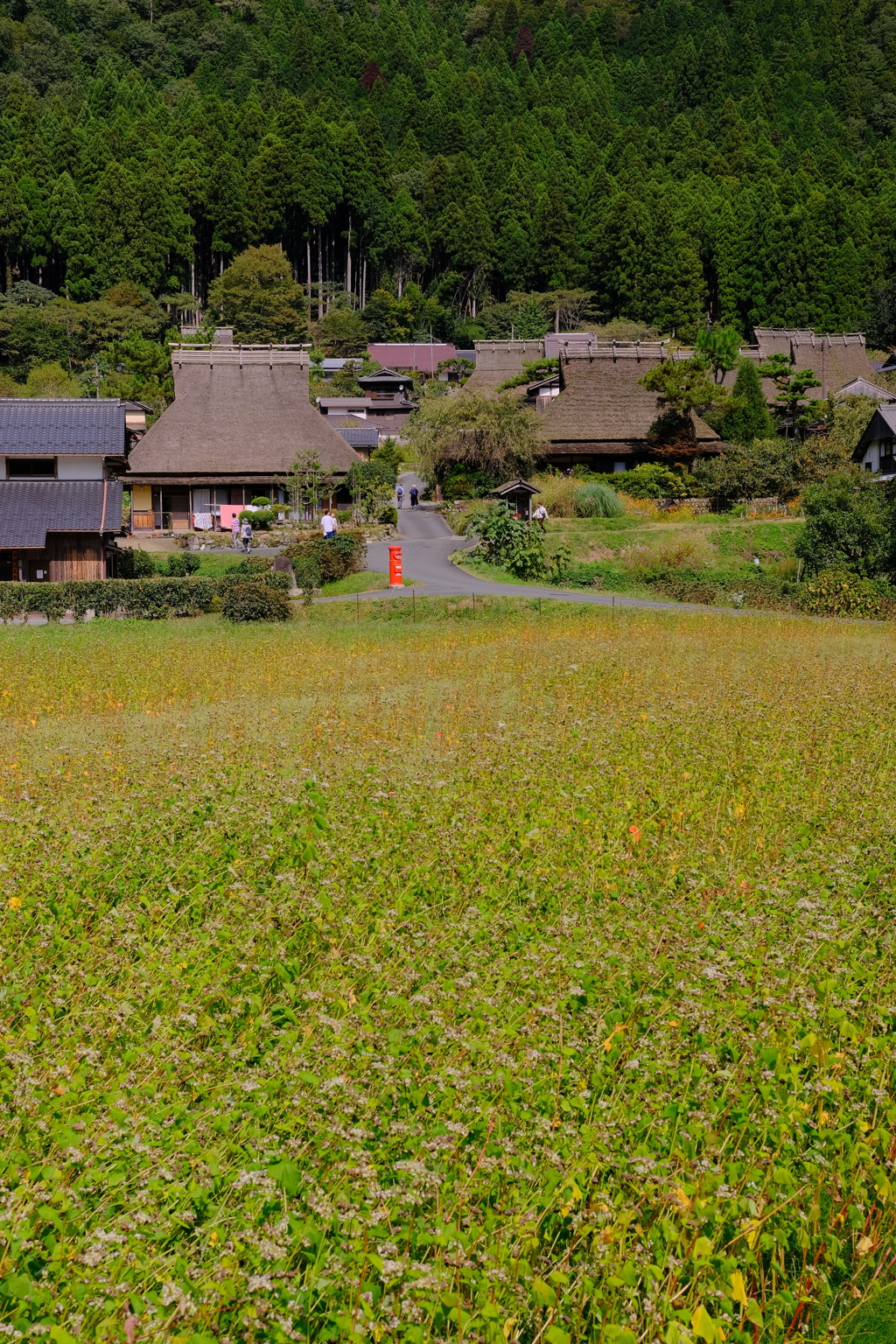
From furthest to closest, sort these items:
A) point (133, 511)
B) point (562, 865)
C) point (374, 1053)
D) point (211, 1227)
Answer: point (133, 511)
point (562, 865)
point (374, 1053)
point (211, 1227)

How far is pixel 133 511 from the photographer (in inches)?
1403

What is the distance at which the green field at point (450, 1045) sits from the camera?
9.62ft

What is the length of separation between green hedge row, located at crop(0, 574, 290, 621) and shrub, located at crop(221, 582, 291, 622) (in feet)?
1.56

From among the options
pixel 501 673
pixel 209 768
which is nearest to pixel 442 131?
pixel 501 673

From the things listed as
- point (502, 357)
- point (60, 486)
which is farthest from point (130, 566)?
point (502, 357)

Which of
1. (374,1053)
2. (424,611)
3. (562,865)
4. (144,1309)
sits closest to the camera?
(144,1309)

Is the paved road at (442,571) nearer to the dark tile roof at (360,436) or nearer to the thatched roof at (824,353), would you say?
the dark tile roof at (360,436)

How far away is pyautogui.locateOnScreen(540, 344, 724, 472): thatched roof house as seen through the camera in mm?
38500

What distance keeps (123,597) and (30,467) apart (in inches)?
252

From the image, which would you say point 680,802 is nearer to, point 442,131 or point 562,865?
point 562,865

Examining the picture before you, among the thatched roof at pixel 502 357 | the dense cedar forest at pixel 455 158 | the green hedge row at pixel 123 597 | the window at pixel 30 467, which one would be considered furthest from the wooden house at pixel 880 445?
the dense cedar forest at pixel 455 158

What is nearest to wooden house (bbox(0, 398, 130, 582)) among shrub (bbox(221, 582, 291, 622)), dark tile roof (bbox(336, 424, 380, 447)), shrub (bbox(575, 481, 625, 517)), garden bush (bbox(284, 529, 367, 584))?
garden bush (bbox(284, 529, 367, 584))

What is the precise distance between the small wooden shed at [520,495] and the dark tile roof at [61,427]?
10890 mm

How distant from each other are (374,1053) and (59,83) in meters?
109
